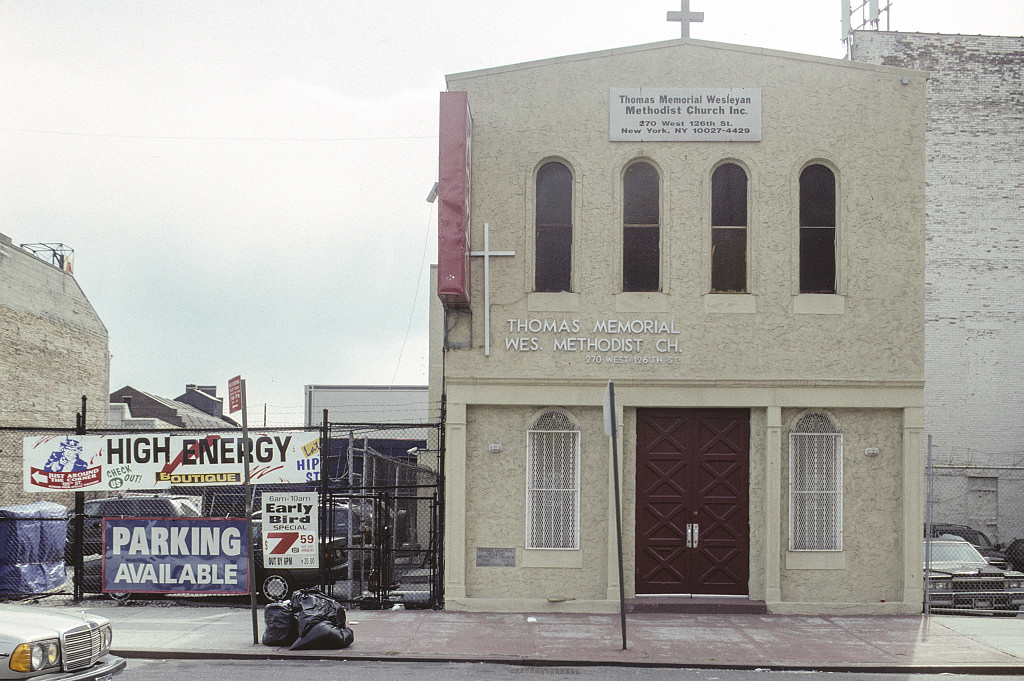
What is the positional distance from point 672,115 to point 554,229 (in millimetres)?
2301

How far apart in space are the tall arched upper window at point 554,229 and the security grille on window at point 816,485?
154 inches

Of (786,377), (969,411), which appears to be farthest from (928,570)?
(969,411)

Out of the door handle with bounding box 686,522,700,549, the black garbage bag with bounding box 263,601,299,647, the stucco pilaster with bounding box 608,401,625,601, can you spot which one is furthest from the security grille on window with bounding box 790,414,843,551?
the black garbage bag with bounding box 263,601,299,647

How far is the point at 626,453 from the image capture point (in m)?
13.9

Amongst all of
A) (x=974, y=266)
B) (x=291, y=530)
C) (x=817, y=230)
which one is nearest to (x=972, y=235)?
(x=974, y=266)

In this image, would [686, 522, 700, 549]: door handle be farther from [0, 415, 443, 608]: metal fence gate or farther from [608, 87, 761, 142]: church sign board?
[608, 87, 761, 142]: church sign board

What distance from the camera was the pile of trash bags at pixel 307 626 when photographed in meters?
11.0

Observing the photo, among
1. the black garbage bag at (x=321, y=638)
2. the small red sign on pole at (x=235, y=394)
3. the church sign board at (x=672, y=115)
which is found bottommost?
the black garbage bag at (x=321, y=638)

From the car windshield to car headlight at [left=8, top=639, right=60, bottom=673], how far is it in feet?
42.9

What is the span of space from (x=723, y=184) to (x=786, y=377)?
2.87 metres

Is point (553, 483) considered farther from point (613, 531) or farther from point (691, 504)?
point (691, 504)

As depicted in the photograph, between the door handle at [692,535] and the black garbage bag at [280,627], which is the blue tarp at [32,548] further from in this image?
the door handle at [692,535]

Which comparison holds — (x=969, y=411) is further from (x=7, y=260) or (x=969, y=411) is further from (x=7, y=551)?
(x=7, y=260)

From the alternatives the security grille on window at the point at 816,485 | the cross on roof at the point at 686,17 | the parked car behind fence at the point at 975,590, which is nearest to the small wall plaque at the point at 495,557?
the security grille on window at the point at 816,485
